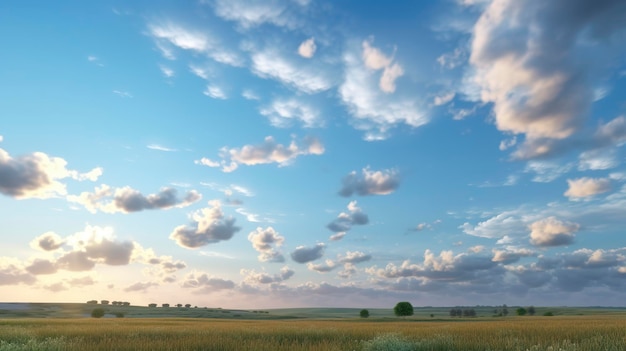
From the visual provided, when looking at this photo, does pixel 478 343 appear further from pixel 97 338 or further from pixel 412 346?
pixel 97 338

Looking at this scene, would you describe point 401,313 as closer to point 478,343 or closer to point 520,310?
point 520,310

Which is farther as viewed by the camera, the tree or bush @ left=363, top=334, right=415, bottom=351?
the tree

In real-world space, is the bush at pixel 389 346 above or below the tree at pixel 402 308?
above

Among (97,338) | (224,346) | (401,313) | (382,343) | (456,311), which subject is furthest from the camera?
(456,311)

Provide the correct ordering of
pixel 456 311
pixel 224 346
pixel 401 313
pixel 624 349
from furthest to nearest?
1. pixel 456 311
2. pixel 401 313
3. pixel 224 346
4. pixel 624 349

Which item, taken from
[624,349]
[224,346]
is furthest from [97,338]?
[624,349]

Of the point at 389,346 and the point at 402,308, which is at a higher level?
the point at 389,346

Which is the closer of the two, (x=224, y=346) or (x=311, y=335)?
(x=224, y=346)

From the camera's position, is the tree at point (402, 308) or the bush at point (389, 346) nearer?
the bush at point (389, 346)

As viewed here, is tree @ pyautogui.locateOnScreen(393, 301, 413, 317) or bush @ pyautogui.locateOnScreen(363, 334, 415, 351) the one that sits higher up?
bush @ pyautogui.locateOnScreen(363, 334, 415, 351)

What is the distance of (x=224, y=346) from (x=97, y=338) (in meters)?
9.03

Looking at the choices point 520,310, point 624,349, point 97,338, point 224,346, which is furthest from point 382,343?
point 520,310

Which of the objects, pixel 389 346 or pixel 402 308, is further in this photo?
pixel 402 308

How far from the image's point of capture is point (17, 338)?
71.2 feet
